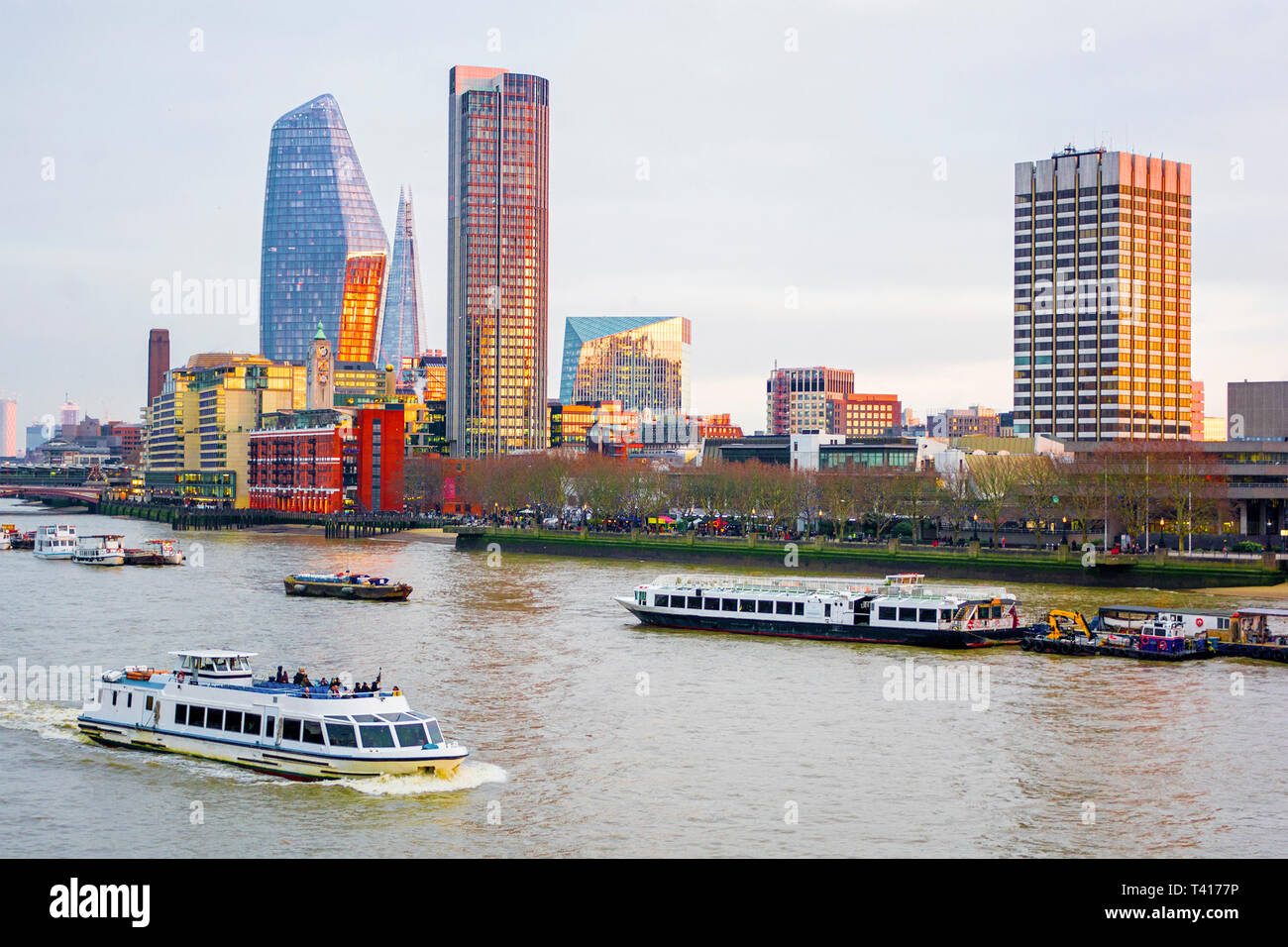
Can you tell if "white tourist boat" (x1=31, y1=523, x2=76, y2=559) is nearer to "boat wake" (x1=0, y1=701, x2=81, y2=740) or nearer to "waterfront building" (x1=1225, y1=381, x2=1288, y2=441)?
"boat wake" (x1=0, y1=701, x2=81, y2=740)

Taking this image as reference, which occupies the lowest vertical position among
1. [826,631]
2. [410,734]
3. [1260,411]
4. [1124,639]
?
[826,631]

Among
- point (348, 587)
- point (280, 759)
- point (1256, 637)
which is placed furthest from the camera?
point (348, 587)

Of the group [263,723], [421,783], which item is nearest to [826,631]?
[421,783]

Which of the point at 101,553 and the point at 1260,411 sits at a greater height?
the point at 1260,411

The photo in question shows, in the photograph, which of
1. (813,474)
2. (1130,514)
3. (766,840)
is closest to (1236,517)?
(1130,514)

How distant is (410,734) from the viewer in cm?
3669

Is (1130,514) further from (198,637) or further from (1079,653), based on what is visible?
(198,637)

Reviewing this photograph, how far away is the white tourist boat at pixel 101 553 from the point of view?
119 metres

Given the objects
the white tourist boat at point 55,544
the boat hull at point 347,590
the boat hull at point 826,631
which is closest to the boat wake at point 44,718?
the boat hull at point 826,631

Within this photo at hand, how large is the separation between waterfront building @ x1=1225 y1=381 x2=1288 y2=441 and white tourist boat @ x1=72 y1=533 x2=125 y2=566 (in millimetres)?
97345

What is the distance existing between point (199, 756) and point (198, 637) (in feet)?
84.4

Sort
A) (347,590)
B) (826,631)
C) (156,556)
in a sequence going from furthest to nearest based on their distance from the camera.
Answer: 1. (156,556)
2. (347,590)
3. (826,631)

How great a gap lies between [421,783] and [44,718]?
50.6 feet

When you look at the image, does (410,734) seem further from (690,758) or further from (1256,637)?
(1256,637)
